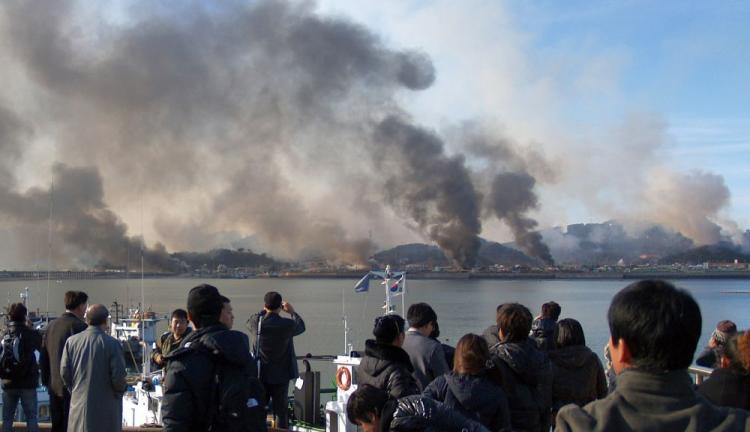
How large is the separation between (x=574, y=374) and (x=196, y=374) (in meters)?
3.11

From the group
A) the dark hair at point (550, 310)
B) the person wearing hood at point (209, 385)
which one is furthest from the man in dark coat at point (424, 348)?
the dark hair at point (550, 310)

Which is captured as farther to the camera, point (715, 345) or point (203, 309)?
point (715, 345)

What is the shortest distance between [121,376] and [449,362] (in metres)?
2.59

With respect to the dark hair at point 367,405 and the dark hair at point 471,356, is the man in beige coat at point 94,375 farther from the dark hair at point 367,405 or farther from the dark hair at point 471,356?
the dark hair at point 367,405

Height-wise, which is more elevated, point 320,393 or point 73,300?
point 73,300

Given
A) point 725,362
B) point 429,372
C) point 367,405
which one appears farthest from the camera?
point 429,372

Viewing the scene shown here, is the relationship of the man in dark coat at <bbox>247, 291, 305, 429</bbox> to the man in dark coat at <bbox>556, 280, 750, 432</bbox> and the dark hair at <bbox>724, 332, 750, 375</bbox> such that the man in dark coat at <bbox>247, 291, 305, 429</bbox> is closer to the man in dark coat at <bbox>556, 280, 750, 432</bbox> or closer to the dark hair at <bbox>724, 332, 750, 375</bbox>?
the dark hair at <bbox>724, 332, 750, 375</bbox>

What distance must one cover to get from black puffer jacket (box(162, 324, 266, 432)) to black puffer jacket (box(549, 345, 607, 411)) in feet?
8.98

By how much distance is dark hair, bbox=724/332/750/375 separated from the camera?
3.69m

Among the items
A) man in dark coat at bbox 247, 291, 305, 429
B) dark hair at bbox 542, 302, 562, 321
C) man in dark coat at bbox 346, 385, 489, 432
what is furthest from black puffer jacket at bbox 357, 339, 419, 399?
man in dark coat at bbox 247, 291, 305, 429

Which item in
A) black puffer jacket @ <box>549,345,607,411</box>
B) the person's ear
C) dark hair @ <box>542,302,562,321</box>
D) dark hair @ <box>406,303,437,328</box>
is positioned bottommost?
black puffer jacket @ <box>549,345,607,411</box>

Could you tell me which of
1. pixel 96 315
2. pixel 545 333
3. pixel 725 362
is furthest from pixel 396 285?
pixel 725 362

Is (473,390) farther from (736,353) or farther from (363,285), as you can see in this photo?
(363,285)

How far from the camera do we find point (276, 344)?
27.6ft
